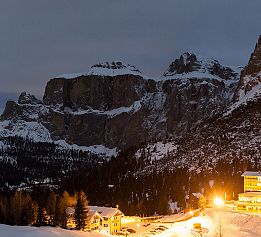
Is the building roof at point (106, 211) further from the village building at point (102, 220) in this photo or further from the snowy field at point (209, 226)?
the snowy field at point (209, 226)

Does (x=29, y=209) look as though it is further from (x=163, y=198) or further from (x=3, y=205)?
(x=163, y=198)

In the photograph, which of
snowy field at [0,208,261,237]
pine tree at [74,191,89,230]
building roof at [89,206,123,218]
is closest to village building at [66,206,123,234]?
building roof at [89,206,123,218]

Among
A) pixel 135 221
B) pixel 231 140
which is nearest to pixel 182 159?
pixel 231 140

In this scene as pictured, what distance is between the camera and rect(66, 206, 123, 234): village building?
8981cm

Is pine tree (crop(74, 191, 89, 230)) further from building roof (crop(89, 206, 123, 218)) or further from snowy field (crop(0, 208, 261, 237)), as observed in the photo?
snowy field (crop(0, 208, 261, 237))

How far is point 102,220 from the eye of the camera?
92812 mm

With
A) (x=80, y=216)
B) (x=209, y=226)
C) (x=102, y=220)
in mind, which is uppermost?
(x=80, y=216)

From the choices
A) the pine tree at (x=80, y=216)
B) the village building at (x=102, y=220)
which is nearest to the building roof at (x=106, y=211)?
the village building at (x=102, y=220)

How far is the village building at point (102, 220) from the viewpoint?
3536 inches

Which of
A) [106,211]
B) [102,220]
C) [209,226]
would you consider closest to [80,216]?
[102,220]

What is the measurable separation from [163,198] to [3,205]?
201 feet

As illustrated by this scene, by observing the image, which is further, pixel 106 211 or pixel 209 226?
pixel 106 211

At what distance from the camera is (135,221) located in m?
106

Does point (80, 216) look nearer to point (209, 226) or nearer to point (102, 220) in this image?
point (102, 220)
